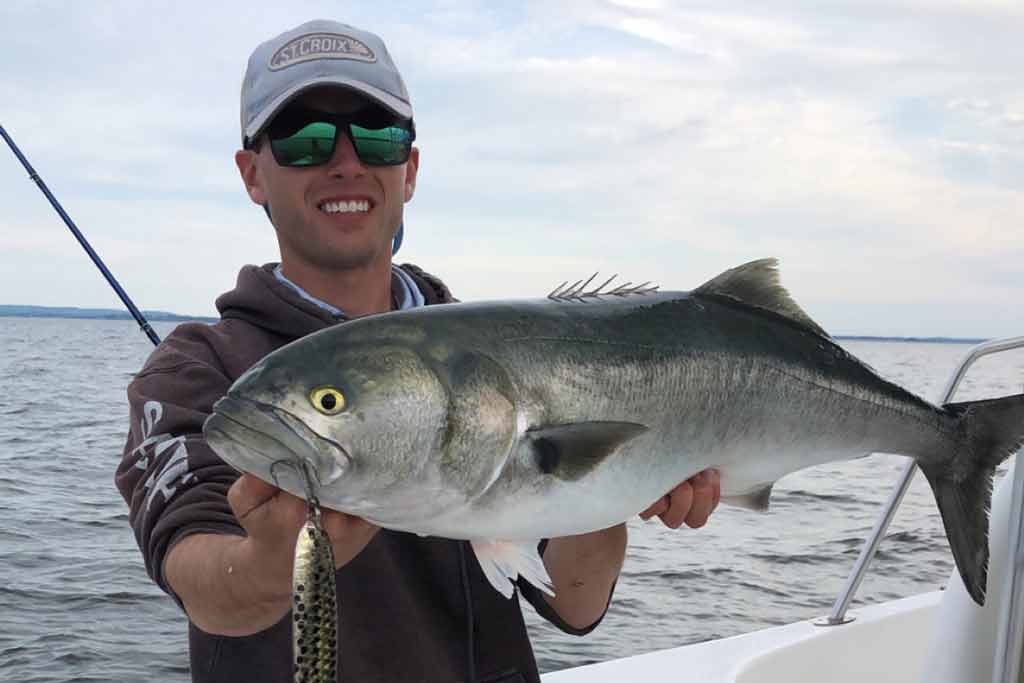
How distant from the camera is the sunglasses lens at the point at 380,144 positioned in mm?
2783

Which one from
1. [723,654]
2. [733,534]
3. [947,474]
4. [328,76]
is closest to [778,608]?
[733,534]

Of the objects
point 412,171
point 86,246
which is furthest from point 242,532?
point 86,246

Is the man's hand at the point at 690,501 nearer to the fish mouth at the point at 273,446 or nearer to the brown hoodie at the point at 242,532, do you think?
the brown hoodie at the point at 242,532

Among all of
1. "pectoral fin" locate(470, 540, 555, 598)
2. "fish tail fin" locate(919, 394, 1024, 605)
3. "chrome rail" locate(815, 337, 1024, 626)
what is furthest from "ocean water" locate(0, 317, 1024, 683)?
"pectoral fin" locate(470, 540, 555, 598)

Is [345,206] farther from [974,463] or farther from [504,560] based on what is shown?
[974,463]

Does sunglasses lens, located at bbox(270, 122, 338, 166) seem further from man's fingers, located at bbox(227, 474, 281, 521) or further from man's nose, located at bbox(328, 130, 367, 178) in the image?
man's fingers, located at bbox(227, 474, 281, 521)

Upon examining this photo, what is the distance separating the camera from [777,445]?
2.49 meters

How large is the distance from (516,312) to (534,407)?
0.23 metres

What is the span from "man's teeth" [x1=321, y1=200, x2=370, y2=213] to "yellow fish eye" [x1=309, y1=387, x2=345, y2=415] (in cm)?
99

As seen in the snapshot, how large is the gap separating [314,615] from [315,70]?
162 centimetres

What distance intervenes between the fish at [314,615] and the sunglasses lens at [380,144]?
4.59ft

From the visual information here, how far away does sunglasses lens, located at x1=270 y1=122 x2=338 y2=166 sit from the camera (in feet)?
9.02

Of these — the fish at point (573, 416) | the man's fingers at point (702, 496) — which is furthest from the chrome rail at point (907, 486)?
the man's fingers at point (702, 496)

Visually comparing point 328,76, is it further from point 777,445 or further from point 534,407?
point 777,445
